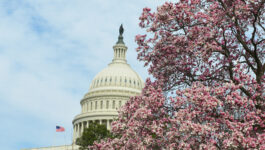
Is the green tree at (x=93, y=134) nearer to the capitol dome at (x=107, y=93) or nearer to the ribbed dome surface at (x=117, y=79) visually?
the capitol dome at (x=107, y=93)

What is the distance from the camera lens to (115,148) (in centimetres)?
2452

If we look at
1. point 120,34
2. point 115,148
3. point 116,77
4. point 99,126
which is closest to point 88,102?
point 116,77

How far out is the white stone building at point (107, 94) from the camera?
14200cm

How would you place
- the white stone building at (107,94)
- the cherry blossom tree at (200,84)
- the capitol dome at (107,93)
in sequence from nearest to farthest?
the cherry blossom tree at (200,84) < the white stone building at (107,94) < the capitol dome at (107,93)

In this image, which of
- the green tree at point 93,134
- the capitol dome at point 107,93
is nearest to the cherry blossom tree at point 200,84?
the green tree at point 93,134

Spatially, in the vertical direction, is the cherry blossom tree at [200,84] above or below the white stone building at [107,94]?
below

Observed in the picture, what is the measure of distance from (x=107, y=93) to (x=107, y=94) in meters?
0.41

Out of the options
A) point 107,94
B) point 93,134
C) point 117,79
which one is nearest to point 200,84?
point 93,134

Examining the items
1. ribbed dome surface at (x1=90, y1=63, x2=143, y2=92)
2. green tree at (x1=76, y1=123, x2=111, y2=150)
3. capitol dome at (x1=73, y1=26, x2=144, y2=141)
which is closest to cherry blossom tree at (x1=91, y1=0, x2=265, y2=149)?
green tree at (x1=76, y1=123, x2=111, y2=150)

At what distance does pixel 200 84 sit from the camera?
19953mm

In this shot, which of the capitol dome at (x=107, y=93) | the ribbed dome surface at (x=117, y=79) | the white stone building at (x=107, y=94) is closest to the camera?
the white stone building at (x=107, y=94)

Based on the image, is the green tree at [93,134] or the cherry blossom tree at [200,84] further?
the green tree at [93,134]

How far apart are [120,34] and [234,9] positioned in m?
155

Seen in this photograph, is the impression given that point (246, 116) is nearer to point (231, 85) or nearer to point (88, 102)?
point (231, 85)
